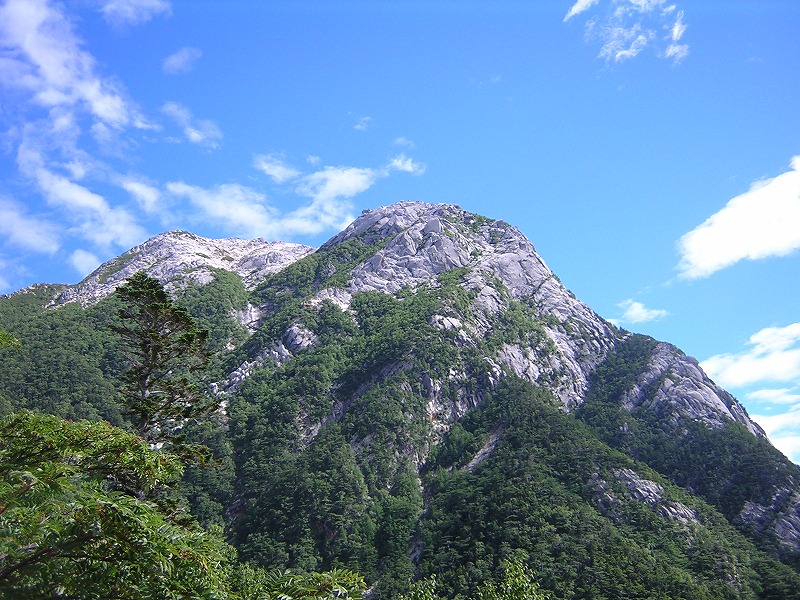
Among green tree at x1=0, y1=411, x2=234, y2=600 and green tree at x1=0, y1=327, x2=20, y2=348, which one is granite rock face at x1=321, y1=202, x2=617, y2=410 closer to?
green tree at x1=0, y1=327, x2=20, y2=348

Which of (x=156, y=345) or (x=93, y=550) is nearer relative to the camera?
(x=93, y=550)

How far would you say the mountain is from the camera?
80.8 metres

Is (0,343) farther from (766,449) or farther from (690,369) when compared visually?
(690,369)

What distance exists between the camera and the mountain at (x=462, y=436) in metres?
80.8

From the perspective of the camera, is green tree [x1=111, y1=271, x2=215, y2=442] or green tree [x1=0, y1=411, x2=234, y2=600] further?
green tree [x1=111, y1=271, x2=215, y2=442]

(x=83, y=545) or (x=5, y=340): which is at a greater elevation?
(x=5, y=340)

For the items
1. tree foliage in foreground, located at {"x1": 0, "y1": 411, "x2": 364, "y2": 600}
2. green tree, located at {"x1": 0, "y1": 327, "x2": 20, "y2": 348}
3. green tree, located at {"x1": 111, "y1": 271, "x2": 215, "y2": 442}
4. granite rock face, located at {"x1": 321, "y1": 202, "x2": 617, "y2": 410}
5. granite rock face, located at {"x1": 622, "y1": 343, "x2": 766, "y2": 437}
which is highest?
granite rock face, located at {"x1": 321, "y1": 202, "x2": 617, "y2": 410}

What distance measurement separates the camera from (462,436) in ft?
364

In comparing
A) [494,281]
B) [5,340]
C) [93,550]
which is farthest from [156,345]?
[494,281]

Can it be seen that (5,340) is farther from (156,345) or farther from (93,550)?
(156,345)

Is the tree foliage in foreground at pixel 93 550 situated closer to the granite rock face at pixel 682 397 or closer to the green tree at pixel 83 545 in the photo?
the green tree at pixel 83 545

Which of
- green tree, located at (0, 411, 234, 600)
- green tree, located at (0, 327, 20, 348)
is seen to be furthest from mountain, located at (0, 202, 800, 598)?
green tree, located at (0, 411, 234, 600)

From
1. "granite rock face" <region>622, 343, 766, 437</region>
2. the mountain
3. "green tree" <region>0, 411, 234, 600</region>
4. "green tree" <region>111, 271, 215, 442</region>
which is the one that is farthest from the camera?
"granite rock face" <region>622, 343, 766, 437</region>

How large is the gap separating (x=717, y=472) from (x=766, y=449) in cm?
1165
